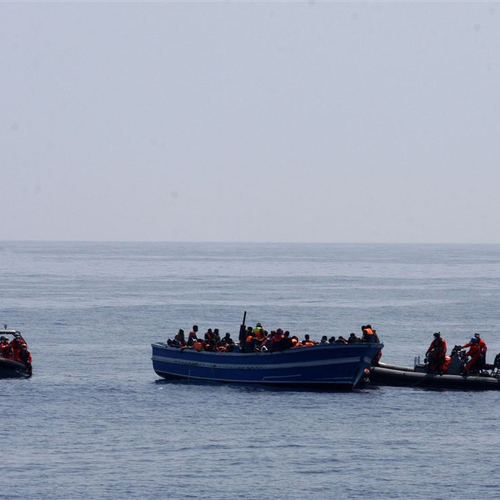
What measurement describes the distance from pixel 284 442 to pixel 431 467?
5537 millimetres

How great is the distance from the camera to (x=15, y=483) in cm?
3231

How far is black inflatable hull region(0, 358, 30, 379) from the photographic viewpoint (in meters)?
50.1

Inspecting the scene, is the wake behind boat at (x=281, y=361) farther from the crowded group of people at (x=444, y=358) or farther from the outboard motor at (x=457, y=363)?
the outboard motor at (x=457, y=363)

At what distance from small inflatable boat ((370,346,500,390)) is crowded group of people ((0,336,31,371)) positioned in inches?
621

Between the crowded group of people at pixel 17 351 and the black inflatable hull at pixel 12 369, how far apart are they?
0.73 ft

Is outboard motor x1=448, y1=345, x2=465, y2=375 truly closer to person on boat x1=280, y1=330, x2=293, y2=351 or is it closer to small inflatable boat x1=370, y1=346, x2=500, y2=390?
small inflatable boat x1=370, y1=346, x2=500, y2=390

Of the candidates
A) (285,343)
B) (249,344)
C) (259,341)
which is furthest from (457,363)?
(249,344)

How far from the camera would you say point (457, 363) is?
47.0 meters

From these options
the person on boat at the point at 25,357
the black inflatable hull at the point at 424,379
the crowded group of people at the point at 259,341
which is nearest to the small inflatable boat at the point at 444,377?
the black inflatable hull at the point at 424,379

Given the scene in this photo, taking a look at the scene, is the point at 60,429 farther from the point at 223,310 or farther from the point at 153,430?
the point at 223,310

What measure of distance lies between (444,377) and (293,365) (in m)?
6.39

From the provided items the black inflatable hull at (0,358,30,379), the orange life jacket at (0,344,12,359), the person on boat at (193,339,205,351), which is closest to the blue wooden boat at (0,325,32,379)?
the black inflatable hull at (0,358,30,379)

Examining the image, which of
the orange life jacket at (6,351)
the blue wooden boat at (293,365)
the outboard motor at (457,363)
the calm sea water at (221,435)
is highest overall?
the outboard motor at (457,363)

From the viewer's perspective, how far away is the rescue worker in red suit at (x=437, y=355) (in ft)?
153
